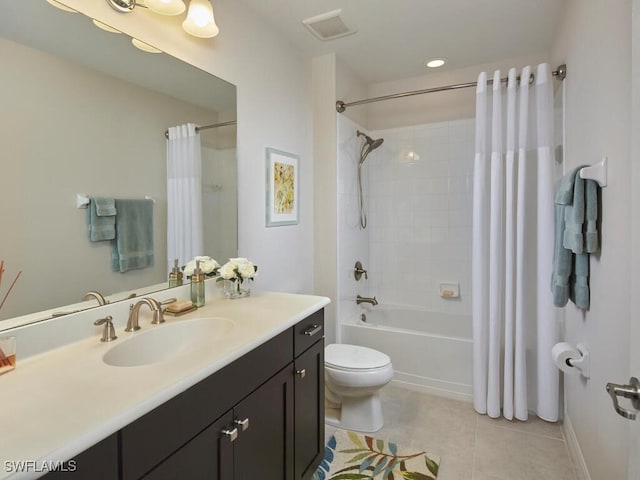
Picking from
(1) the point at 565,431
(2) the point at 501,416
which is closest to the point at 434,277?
(2) the point at 501,416

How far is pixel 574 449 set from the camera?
1.90m

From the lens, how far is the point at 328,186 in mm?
2758

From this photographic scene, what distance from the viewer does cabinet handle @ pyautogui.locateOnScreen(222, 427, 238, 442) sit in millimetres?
1087

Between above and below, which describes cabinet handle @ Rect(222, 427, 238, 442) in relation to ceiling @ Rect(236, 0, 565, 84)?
below

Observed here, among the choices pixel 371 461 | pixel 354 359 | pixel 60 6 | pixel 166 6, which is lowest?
pixel 371 461

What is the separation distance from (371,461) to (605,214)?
164cm

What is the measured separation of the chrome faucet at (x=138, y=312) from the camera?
1334 mm

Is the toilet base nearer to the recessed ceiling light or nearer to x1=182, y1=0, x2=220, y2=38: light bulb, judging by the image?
x1=182, y1=0, x2=220, y2=38: light bulb

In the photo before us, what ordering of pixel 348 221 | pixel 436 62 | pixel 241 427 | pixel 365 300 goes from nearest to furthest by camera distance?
pixel 241 427 < pixel 436 62 < pixel 348 221 < pixel 365 300

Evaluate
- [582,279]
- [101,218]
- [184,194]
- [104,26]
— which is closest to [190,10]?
[104,26]

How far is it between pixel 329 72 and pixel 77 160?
2002 mm

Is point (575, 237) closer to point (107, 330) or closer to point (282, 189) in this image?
point (282, 189)

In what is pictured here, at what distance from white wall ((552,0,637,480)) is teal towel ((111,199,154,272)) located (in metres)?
1.82

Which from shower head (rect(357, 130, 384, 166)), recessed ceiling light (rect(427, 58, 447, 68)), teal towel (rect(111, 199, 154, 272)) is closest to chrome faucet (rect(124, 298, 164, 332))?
teal towel (rect(111, 199, 154, 272))
